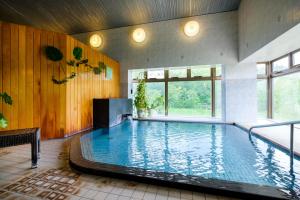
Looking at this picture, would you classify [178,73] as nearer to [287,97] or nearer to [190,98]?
[190,98]

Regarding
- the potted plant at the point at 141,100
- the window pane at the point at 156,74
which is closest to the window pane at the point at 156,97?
the window pane at the point at 156,74

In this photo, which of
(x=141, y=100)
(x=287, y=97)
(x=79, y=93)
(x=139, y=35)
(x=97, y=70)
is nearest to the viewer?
(x=79, y=93)

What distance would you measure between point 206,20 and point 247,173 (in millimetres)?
5445

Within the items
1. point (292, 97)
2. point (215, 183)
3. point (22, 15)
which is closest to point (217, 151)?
point (215, 183)

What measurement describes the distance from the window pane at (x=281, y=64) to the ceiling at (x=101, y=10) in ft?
7.79

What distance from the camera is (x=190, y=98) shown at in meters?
7.16

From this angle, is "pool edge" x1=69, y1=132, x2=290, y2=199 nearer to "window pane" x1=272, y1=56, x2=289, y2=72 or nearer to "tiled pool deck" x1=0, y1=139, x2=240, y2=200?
"tiled pool deck" x1=0, y1=139, x2=240, y2=200

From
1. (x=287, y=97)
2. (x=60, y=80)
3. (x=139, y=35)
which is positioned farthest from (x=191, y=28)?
(x=60, y=80)

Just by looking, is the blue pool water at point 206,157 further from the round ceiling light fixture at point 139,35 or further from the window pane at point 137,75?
the round ceiling light fixture at point 139,35

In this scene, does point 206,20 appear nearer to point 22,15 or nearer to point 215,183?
point 215,183

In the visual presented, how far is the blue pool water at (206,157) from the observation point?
1956 mm

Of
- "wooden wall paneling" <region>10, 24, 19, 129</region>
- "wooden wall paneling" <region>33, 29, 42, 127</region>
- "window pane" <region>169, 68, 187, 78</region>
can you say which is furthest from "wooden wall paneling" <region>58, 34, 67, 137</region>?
"window pane" <region>169, 68, 187, 78</region>

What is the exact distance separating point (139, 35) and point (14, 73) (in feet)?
14.8

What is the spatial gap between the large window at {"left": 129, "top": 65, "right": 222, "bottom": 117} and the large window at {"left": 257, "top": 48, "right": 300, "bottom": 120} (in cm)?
157
